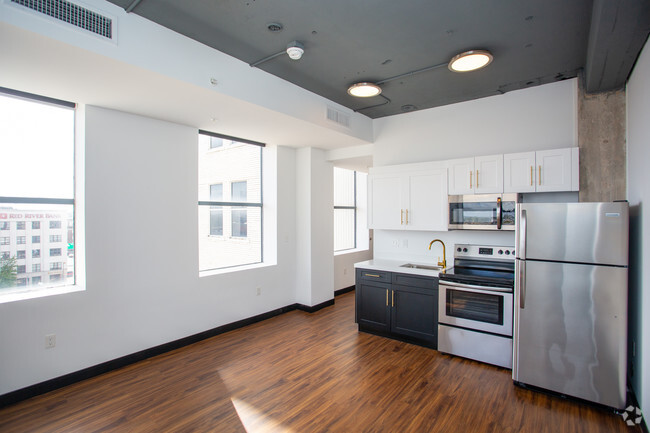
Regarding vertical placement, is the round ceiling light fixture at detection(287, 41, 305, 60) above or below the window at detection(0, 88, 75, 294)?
above

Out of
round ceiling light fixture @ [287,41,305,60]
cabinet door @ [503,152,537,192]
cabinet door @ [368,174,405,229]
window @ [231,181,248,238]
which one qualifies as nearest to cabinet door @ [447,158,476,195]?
cabinet door @ [503,152,537,192]

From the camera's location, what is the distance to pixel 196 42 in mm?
2670

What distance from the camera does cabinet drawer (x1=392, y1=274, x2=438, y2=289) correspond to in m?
3.67

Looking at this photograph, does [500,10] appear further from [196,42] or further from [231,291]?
[231,291]

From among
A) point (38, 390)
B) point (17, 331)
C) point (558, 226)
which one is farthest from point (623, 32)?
point (38, 390)

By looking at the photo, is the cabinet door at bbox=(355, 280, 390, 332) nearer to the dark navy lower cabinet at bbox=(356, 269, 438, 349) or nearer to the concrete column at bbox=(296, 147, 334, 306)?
the dark navy lower cabinet at bbox=(356, 269, 438, 349)

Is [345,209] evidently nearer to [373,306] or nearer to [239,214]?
[239,214]

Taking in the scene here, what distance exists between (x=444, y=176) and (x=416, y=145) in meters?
0.79

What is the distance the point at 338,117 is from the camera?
13.8ft

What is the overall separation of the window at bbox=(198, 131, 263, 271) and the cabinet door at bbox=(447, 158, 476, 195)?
2.73 metres

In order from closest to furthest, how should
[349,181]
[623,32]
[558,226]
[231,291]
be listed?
[623,32] < [558,226] < [231,291] < [349,181]

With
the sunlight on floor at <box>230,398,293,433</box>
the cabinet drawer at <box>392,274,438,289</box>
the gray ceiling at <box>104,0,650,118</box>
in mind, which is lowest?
the sunlight on floor at <box>230,398,293,433</box>

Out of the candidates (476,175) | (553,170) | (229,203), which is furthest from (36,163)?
(553,170)

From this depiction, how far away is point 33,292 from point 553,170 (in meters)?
4.99
